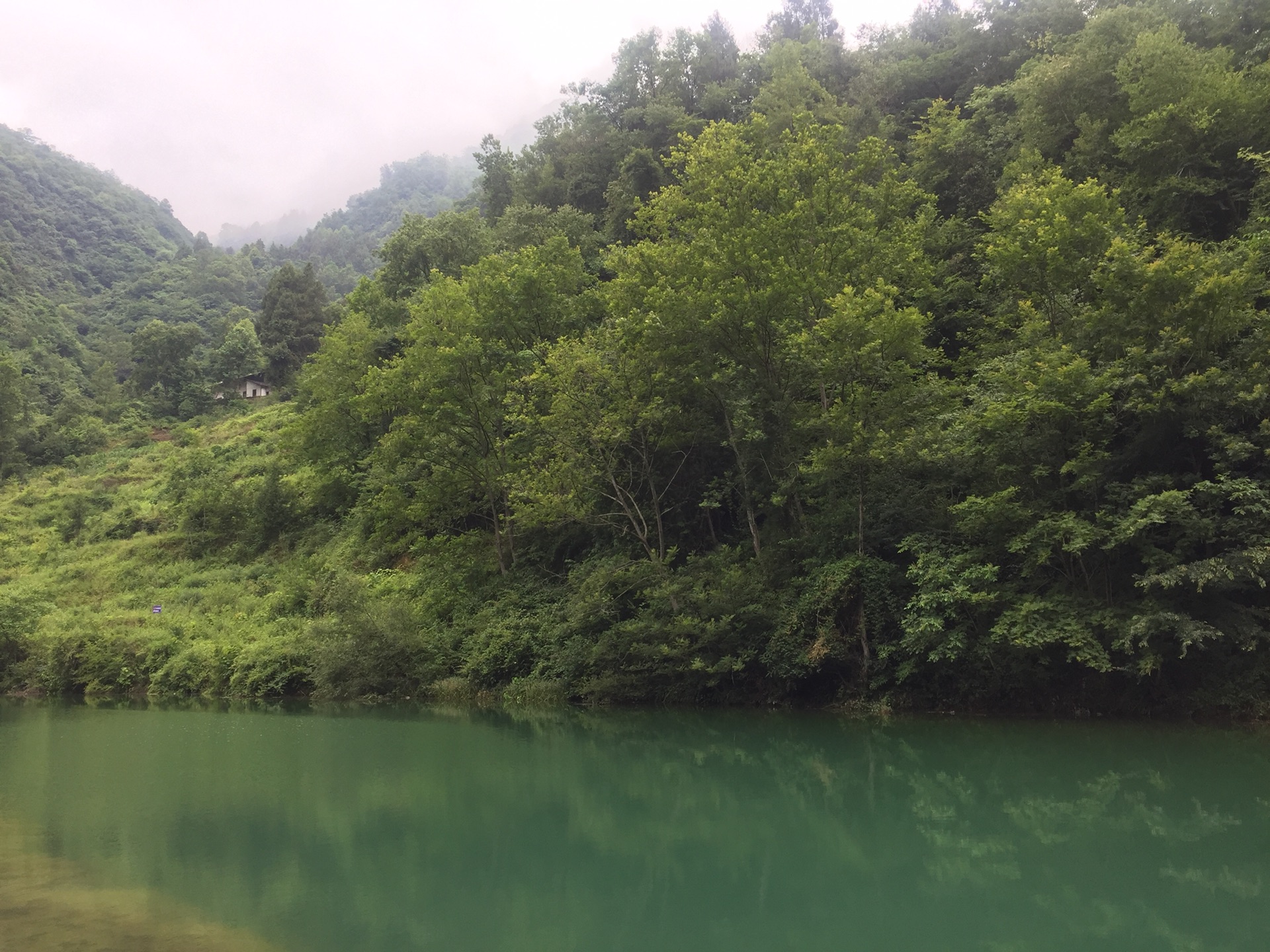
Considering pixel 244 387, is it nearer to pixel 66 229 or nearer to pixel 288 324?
pixel 288 324

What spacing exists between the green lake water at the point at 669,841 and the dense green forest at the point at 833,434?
2.79 m

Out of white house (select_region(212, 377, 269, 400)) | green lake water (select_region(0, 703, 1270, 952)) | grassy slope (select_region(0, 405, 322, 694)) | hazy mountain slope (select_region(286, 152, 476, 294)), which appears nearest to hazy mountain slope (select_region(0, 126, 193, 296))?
hazy mountain slope (select_region(286, 152, 476, 294))

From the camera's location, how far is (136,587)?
35656 millimetres

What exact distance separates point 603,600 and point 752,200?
11.1 meters

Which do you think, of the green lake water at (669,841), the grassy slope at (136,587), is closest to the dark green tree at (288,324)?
the grassy slope at (136,587)

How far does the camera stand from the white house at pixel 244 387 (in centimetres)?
6856

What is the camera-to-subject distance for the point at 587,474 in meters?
22.0

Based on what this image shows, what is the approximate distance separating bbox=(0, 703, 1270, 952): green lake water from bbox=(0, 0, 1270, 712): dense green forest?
2.79 meters

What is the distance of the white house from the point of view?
2699 inches

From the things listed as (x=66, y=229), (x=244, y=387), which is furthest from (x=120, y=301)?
(x=244, y=387)

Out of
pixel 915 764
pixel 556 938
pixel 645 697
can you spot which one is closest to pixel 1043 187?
pixel 915 764

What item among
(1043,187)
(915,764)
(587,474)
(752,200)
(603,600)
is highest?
(752,200)

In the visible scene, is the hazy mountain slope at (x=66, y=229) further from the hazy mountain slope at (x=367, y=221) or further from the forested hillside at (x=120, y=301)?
the hazy mountain slope at (x=367, y=221)

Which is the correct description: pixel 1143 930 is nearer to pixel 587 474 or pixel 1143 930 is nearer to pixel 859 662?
pixel 859 662
